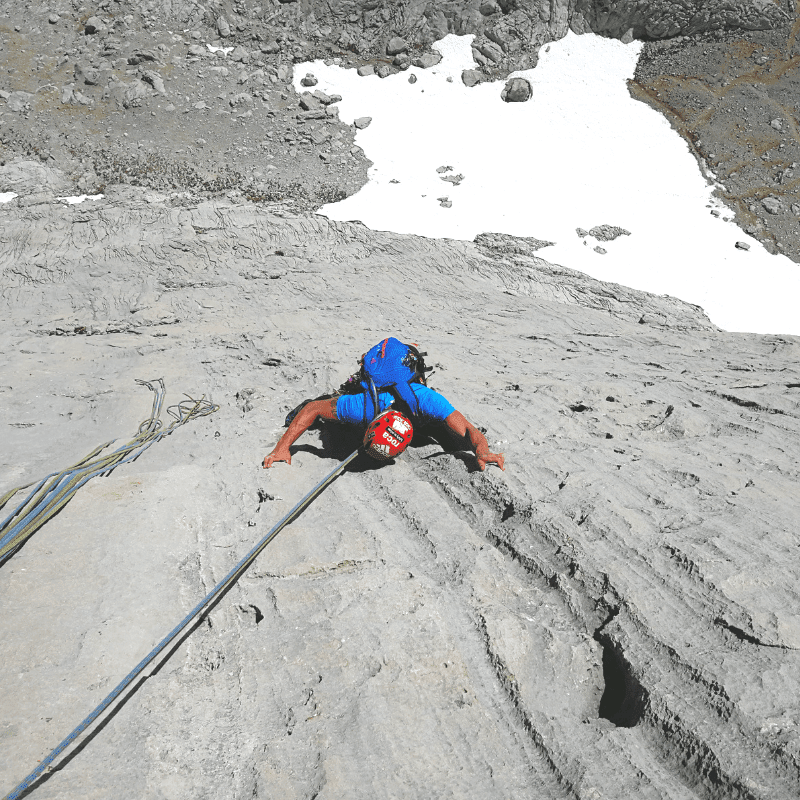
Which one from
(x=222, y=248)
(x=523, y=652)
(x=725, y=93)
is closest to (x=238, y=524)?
(x=523, y=652)

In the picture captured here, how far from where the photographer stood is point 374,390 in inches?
173

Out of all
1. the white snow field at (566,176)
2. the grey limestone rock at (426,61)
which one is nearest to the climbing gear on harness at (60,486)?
the white snow field at (566,176)

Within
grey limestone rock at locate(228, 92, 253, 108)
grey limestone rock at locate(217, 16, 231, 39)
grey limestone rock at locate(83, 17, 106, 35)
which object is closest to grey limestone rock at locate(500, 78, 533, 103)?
grey limestone rock at locate(228, 92, 253, 108)

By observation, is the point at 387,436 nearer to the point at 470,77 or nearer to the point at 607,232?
the point at 607,232

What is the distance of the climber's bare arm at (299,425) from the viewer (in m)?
4.24

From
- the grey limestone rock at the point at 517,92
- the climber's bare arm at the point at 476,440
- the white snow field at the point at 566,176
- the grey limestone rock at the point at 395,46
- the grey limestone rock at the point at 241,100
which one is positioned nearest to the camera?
the climber's bare arm at the point at 476,440

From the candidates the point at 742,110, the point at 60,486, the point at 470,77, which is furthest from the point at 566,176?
the point at 60,486

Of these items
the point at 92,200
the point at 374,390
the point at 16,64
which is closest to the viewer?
the point at 374,390

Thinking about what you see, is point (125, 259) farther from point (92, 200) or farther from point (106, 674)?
point (106, 674)

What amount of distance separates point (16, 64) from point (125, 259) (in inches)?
459

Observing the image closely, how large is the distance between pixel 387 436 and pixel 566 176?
1211 centimetres

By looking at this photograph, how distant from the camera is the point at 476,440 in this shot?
13.5 ft

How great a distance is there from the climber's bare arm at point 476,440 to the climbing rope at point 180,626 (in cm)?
94

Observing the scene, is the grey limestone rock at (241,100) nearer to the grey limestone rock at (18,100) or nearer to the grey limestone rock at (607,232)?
the grey limestone rock at (18,100)
